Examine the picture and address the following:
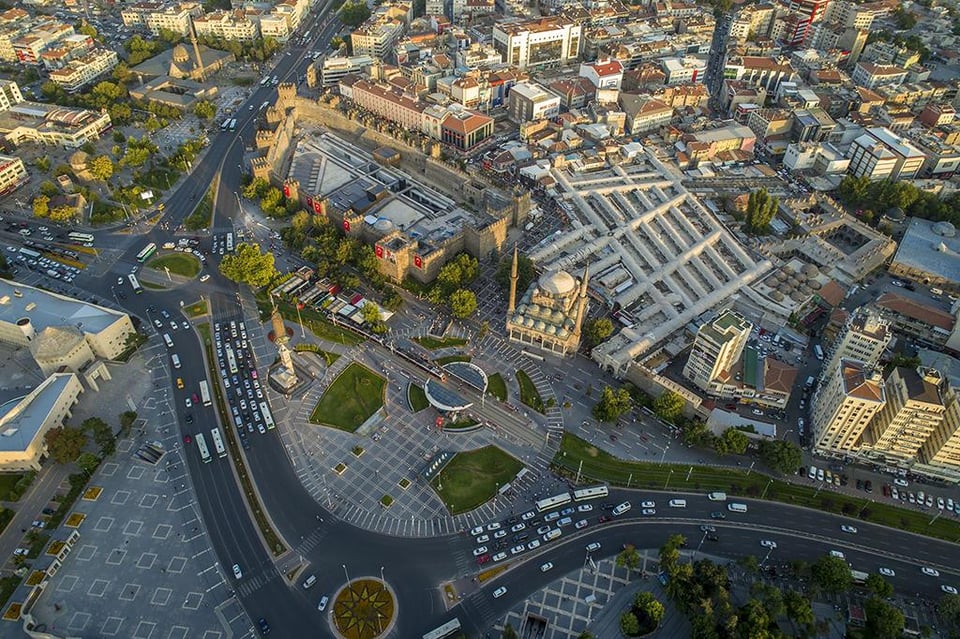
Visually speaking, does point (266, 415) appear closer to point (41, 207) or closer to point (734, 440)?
point (734, 440)

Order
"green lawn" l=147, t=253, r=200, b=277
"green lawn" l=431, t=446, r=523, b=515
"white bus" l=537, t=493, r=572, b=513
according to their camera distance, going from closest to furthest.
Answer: "white bus" l=537, t=493, r=572, b=513 < "green lawn" l=431, t=446, r=523, b=515 < "green lawn" l=147, t=253, r=200, b=277

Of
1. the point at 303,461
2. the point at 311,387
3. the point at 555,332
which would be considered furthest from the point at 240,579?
the point at 555,332

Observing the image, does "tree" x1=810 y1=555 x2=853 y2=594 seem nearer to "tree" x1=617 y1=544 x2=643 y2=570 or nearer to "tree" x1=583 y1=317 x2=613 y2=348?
"tree" x1=617 y1=544 x2=643 y2=570

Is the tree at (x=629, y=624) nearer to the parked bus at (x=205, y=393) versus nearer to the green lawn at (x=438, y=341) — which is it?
the green lawn at (x=438, y=341)

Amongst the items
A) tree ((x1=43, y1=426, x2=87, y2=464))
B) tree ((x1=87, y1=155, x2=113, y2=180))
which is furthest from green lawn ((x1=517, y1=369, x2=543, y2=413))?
tree ((x1=87, y1=155, x2=113, y2=180))

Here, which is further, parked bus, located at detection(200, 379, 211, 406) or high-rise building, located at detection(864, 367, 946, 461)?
parked bus, located at detection(200, 379, 211, 406)

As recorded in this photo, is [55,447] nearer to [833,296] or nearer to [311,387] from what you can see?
[311,387]
